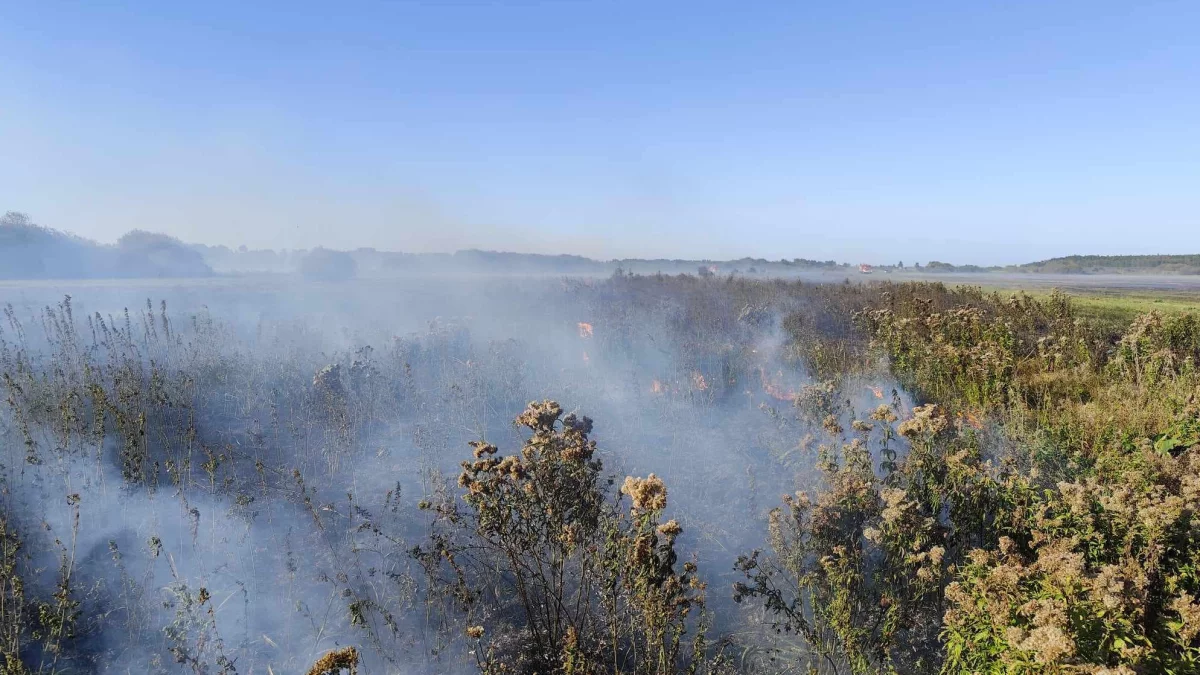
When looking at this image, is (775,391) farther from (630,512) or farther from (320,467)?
(320,467)

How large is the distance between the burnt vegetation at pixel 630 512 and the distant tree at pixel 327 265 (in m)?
26.3

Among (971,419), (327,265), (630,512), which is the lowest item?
(630,512)

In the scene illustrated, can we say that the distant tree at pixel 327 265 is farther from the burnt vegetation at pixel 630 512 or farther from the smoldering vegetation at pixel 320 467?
the burnt vegetation at pixel 630 512

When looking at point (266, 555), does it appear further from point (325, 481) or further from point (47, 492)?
point (47, 492)

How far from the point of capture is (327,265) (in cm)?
3578

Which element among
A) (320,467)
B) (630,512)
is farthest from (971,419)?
(320,467)

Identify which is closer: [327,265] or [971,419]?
[971,419]

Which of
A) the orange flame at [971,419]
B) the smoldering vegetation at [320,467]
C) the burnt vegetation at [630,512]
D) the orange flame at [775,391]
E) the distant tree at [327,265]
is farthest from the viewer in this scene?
the distant tree at [327,265]

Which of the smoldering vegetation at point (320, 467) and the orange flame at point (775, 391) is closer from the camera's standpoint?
the smoldering vegetation at point (320, 467)

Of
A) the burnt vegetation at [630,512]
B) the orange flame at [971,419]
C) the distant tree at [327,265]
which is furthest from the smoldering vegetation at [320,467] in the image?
the distant tree at [327,265]

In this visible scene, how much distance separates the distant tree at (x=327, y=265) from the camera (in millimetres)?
35150

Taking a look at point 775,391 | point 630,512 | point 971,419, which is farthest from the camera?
point 775,391

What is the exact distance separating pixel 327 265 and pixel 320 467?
33.5m

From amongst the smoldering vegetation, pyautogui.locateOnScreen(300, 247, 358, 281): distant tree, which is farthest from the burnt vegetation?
pyautogui.locateOnScreen(300, 247, 358, 281): distant tree
